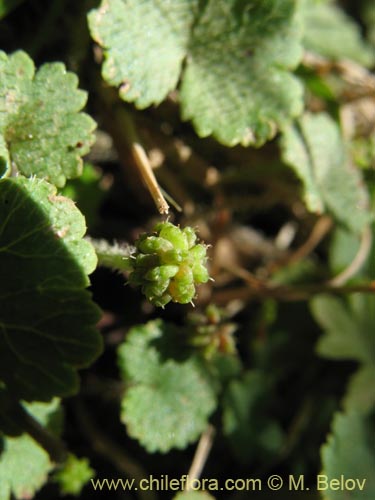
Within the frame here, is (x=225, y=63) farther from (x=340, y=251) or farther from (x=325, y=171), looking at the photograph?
(x=340, y=251)

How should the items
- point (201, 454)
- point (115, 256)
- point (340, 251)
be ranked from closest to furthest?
point (115, 256) < point (201, 454) < point (340, 251)

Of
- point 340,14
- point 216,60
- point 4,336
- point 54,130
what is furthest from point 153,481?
point 340,14

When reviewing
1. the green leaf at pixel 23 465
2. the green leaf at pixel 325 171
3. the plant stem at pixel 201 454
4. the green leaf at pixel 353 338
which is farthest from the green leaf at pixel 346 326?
the green leaf at pixel 23 465

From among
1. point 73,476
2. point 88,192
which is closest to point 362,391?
point 73,476

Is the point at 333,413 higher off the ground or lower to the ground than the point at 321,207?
lower

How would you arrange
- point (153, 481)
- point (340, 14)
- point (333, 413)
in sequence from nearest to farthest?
point (153, 481) → point (333, 413) → point (340, 14)

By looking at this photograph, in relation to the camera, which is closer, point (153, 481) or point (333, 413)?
point (153, 481)

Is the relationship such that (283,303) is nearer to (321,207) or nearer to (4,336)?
(321,207)
